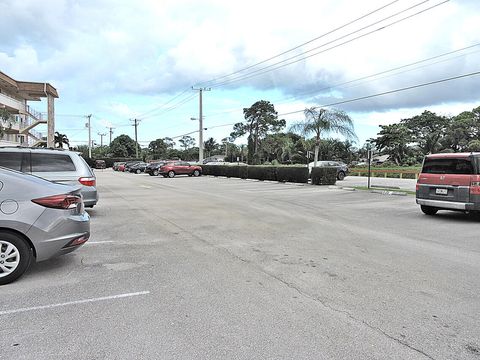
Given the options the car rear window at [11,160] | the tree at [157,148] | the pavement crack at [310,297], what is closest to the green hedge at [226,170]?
the car rear window at [11,160]

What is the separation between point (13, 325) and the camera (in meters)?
3.68

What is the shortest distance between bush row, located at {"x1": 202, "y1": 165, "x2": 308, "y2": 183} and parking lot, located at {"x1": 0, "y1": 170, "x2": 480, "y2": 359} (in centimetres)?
1727

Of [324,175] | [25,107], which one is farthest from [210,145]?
[324,175]

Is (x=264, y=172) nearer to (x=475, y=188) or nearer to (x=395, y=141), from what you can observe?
(x=475, y=188)

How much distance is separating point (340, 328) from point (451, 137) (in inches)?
2740

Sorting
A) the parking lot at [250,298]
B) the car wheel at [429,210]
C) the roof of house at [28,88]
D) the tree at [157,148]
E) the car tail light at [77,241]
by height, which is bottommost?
the parking lot at [250,298]

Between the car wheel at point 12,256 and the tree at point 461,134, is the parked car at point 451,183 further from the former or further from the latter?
the tree at point 461,134

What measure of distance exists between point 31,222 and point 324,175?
20.7 metres

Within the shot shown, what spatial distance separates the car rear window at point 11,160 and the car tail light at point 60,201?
4.71m

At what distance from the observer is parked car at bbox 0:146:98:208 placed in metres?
9.12

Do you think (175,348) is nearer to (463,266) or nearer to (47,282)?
(47,282)

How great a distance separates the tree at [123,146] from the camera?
101875mm

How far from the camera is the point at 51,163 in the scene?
9.62 meters

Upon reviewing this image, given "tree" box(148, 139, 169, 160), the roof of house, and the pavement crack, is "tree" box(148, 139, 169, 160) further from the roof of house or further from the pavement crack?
the pavement crack
